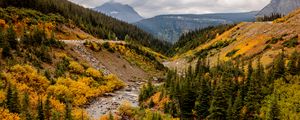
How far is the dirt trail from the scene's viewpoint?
65.4 m

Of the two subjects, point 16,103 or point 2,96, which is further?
point 2,96

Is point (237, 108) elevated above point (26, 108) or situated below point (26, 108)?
below

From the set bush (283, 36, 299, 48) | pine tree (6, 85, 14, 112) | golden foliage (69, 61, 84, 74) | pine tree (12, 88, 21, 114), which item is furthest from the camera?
bush (283, 36, 299, 48)

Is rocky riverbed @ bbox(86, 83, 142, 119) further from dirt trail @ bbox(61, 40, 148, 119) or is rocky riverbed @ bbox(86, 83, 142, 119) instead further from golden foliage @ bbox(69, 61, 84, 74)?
golden foliage @ bbox(69, 61, 84, 74)

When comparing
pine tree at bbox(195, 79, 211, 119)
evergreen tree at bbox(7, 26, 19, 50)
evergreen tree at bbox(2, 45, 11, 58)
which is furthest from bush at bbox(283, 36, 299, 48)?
evergreen tree at bbox(2, 45, 11, 58)

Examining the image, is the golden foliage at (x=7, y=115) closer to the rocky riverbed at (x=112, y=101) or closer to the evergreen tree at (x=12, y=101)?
the evergreen tree at (x=12, y=101)

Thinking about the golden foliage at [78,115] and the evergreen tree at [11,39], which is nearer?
the golden foliage at [78,115]

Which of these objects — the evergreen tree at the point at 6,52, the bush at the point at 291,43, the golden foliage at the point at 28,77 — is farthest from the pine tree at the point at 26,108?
the bush at the point at 291,43

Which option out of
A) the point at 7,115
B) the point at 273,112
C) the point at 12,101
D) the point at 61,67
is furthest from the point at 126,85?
the point at 273,112

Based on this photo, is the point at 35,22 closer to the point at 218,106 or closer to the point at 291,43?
the point at 291,43

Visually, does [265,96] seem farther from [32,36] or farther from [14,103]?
[32,36]

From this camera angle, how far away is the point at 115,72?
89.1 m

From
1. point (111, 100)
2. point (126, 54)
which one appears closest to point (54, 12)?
point (126, 54)

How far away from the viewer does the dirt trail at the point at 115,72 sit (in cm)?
6544
